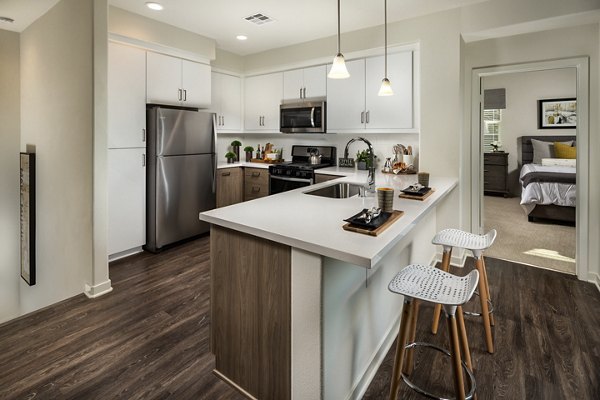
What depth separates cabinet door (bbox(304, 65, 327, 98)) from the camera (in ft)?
14.1

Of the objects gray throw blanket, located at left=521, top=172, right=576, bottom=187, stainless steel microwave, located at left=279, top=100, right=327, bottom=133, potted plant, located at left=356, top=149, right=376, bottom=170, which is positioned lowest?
gray throw blanket, located at left=521, top=172, right=576, bottom=187

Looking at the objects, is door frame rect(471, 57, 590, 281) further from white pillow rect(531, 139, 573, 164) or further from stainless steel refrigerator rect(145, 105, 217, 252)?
white pillow rect(531, 139, 573, 164)

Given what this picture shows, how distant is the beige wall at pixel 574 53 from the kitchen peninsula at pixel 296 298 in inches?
80.4

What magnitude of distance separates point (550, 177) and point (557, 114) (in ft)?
8.01

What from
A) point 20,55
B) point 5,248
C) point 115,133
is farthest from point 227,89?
point 5,248

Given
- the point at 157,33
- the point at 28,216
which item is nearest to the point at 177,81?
the point at 157,33

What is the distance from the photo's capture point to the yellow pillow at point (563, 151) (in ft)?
20.5

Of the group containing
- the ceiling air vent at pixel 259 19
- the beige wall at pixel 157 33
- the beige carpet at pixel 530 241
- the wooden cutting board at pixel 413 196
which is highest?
the ceiling air vent at pixel 259 19

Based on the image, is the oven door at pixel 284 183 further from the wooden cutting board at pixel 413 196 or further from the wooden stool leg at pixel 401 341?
the wooden stool leg at pixel 401 341

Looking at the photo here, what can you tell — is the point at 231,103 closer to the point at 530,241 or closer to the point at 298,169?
the point at 298,169

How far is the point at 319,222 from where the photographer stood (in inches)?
64.4

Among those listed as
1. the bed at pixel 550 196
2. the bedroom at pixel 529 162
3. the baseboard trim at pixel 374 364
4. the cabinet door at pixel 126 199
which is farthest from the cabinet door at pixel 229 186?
the bed at pixel 550 196

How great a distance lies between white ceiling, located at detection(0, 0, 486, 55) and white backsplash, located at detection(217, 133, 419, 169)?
4.08 ft

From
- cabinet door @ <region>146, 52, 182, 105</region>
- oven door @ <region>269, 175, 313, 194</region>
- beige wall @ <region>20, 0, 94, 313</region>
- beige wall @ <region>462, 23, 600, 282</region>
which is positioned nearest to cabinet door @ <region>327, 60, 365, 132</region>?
oven door @ <region>269, 175, 313, 194</region>
